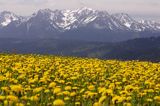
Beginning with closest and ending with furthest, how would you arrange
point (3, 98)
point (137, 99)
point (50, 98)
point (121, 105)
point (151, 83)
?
point (3, 98), point (121, 105), point (50, 98), point (137, 99), point (151, 83)

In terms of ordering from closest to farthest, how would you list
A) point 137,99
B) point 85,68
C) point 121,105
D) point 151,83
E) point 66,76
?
point 121,105, point 137,99, point 151,83, point 66,76, point 85,68

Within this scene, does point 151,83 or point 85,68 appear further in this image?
point 85,68

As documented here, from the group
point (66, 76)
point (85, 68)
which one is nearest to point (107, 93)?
point (66, 76)

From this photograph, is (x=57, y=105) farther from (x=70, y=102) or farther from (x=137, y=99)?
(x=137, y=99)

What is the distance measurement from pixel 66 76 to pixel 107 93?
150 inches

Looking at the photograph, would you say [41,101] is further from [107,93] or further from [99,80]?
[99,80]

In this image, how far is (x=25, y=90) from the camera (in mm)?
10688

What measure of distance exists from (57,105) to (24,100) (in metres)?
2.66

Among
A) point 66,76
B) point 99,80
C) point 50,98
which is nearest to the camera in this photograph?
point 50,98

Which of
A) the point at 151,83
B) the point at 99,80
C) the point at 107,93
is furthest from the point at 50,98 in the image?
the point at 99,80

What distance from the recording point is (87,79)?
14406 millimetres

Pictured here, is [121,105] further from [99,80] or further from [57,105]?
[99,80]

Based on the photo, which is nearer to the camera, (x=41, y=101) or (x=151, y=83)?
(x=41, y=101)

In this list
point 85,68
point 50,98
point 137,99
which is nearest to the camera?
point 50,98
